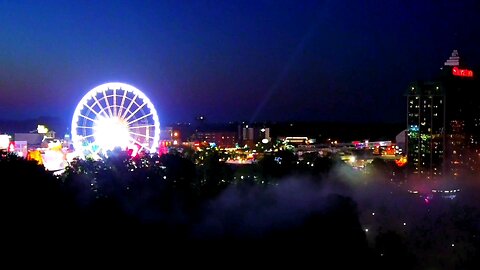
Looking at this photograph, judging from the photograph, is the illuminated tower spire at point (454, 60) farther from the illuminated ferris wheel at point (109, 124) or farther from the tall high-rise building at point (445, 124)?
the illuminated ferris wheel at point (109, 124)

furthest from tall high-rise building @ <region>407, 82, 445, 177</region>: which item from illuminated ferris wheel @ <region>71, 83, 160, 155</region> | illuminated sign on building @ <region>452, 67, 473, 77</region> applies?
illuminated ferris wheel @ <region>71, 83, 160, 155</region>

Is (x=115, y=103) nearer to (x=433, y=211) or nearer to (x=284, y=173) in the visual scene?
(x=284, y=173)

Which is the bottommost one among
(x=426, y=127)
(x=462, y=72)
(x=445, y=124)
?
(x=426, y=127)

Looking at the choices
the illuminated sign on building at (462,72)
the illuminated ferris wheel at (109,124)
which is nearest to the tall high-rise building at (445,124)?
the illuminated sign on building at (462,72)

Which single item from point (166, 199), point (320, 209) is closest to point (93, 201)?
point (166, 199)

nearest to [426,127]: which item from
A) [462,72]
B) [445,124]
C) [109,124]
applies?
[445,124]

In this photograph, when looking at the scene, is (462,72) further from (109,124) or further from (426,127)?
(109,124)

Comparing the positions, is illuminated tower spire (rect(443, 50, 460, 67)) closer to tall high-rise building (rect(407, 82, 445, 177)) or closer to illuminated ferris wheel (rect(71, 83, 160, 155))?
tall high-rise building (rect(407, 82, 445, 177))

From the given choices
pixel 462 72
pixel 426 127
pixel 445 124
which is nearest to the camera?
pixel 445 124

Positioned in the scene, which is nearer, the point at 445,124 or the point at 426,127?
the point at 445,124
